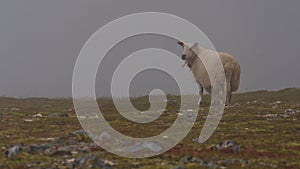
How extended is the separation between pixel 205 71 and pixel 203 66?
0.56 meters

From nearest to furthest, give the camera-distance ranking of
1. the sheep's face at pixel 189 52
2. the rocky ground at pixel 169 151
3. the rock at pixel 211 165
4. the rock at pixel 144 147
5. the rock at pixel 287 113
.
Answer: the rock at pixel 211 165
the rocky ground at pixel 169 151
the rock at pixel 144 147
the rock at pixel 287 113
the sheep's face at pixel 189 52

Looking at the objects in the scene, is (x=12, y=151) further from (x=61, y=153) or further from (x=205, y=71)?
(x=205, y=71)

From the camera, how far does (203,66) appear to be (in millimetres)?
43750

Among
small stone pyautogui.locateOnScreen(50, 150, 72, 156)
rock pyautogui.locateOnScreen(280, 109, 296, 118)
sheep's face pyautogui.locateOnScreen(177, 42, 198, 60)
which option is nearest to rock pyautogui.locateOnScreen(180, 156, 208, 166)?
small stone pyautogui.locateOnScreen(50, 150, 72, 156)

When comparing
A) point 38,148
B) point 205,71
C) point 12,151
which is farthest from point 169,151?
point 205,71

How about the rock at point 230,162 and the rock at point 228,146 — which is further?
the rock at point 228,146

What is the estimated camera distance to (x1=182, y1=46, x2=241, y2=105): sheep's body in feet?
135

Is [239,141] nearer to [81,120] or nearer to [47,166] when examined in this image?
[47,166]

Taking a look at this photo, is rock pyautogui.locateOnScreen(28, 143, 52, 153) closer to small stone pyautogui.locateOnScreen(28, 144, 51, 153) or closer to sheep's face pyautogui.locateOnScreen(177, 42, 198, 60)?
small stone pyautogui.locateOnScreen(28, 144, 51, 153)

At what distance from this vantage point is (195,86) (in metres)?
46.6

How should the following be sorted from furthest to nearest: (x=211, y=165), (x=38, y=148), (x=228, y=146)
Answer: (x=228, y=146), (x=38, y=148), (x=211, y=165)

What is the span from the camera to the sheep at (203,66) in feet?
135

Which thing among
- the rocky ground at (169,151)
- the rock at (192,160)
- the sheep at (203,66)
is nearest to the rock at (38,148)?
the rocky ground at (169,151)

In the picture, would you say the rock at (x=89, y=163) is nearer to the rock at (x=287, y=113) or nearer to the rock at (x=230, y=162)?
the rock at (x=230, y=162)
